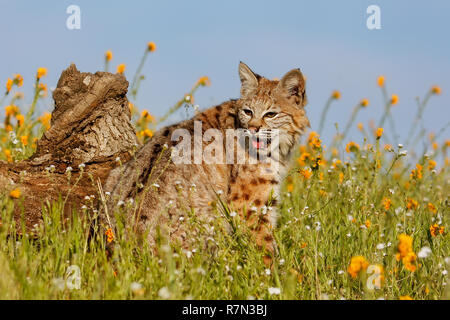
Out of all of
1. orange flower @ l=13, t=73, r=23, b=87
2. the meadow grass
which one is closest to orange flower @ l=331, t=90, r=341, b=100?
the meadow grass

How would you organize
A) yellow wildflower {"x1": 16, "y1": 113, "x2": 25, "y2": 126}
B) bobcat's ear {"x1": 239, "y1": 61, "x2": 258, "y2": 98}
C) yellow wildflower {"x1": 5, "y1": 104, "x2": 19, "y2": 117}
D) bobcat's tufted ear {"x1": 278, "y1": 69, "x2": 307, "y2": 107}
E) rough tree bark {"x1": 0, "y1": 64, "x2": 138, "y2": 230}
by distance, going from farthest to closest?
1. yellow wildflower {"x1": 5, "y1": 104, "x2": 19, "y2": 117}
2. yellow wildflower {"x1": 16, "y1": 113, "x2": 25, "y2": 126}
3. rough tree bark {"x1": 0, "y1": 64, "x2": 138, "y2": 230}
4. bobcat's ear {"x1": 239, "y1": 61, "x2": 258, "y2": 98}
5. bobcat's tufted ear {"x1": 278, "y1": 69, "x2": 307, "y2": 107}

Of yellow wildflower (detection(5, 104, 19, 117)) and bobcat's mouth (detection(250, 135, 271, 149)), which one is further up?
Result: yellow wildflower (detection(5, 104, 19, 117))

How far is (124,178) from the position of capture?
5.77 m

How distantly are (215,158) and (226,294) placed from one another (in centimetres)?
194

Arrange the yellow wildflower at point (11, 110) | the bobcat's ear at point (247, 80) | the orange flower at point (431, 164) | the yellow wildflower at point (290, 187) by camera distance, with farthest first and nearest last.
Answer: the yellow wildflower at point (11, 110) < the orange flower at point (431, 164) < the yellow wildflower at point (290, 187) < the bobcat's ear at point (247, 80)

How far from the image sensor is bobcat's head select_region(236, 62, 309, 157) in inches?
238

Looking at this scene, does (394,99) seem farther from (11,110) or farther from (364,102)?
(11,110)

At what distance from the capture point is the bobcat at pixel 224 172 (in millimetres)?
5117

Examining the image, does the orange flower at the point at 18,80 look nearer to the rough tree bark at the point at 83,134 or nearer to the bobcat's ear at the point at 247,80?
the rough tree bark at the point at 83,134

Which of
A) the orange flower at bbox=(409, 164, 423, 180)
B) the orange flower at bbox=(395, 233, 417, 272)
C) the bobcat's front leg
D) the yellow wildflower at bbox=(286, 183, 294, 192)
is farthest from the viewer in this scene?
the yellow wildflower at bbox=(286, 183, 294, 192)

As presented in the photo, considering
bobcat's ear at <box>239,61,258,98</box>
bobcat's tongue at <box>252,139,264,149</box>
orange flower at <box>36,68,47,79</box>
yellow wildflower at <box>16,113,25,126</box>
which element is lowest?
bobcat's tongue at <box>252,139,264,149</box>

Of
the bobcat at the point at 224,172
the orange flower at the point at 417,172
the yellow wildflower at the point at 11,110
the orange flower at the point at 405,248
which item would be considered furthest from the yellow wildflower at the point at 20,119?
the orange flower at the point at 405,248

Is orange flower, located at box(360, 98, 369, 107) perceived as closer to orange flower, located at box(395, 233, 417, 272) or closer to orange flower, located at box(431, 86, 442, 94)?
orange flower, located at box(431, 86, 442, 94)

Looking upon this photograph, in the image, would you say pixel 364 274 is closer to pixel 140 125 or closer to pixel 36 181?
pixel 36 181
